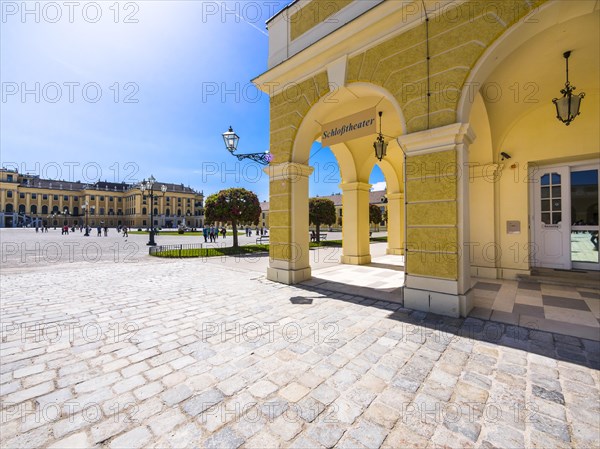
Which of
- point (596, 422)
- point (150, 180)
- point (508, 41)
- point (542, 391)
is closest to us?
point (596, 422)

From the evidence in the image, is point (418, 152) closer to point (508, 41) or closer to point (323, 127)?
point (508, 41)

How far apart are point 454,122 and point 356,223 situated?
5.89 m

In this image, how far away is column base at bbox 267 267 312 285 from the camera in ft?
23.1

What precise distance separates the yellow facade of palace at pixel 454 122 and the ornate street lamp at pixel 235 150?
12.5 inches

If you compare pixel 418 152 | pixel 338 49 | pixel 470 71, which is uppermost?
pixel 338 49

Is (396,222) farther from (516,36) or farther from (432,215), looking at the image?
(516,36)

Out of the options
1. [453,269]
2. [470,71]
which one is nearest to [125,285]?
[453,269]

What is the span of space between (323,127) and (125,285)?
6.74 metres

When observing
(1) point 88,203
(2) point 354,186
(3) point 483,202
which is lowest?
(3) point 483,202

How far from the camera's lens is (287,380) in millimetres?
2670

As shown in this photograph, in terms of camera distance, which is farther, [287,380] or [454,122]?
[454,122]

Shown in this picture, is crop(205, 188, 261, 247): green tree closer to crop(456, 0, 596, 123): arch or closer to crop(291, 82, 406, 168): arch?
crop(291, 82, 406, 168): arch

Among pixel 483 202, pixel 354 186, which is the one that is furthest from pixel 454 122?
pixel 354 186

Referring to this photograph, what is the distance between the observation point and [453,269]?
14.6ft
